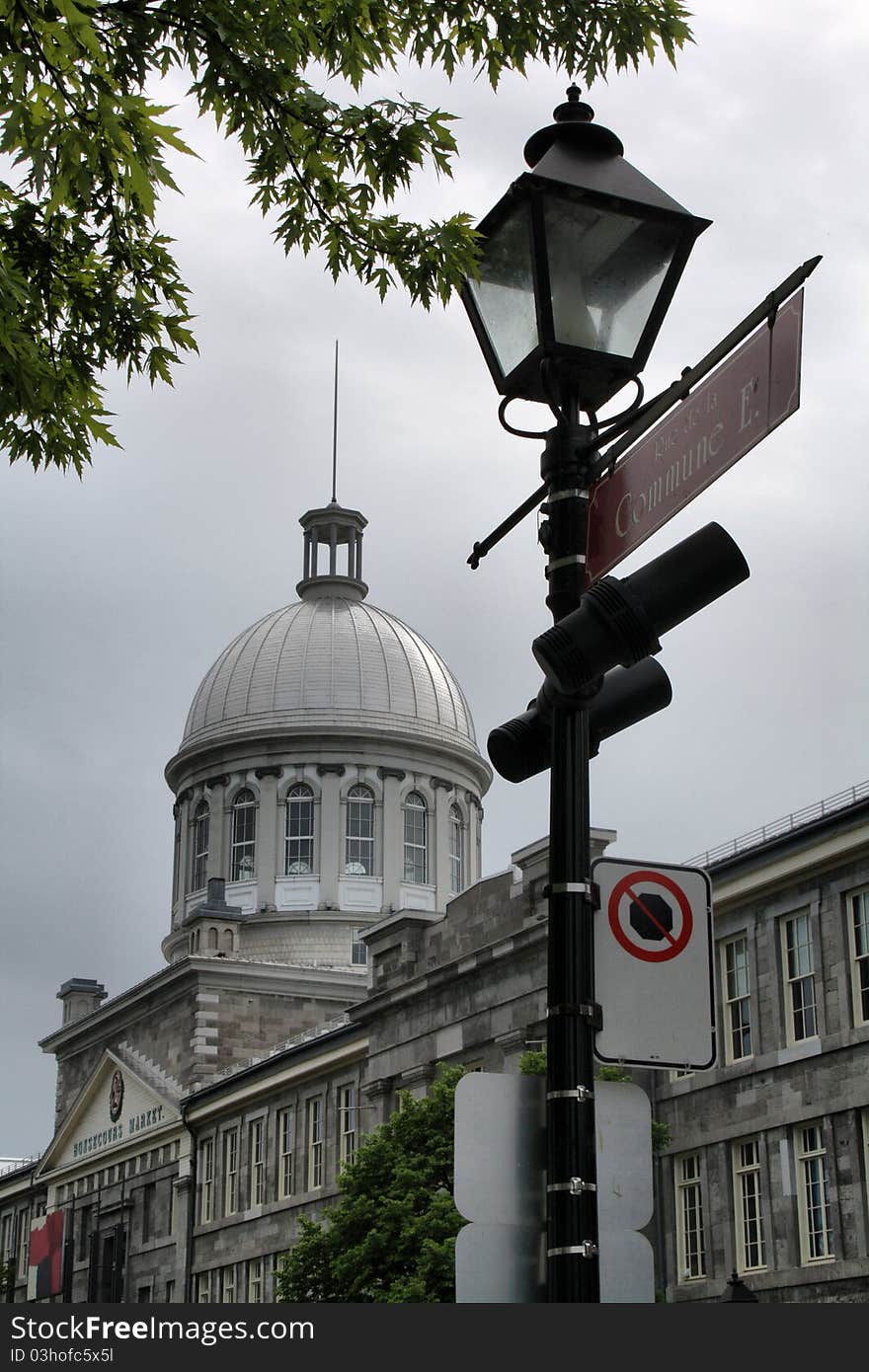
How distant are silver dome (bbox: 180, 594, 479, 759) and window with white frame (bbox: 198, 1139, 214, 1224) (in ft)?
69.6

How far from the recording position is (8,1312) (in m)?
8.90

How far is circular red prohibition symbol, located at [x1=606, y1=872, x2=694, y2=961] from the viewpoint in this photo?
23.9 ft

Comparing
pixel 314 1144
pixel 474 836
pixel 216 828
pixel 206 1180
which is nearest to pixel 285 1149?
pixel 314 1144

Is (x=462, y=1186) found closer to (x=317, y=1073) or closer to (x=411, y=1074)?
(x=411, y=1074)

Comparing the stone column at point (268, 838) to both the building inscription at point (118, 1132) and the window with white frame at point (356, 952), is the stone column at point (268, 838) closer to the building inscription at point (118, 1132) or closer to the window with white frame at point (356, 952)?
the window with white frame at point (356, 952)

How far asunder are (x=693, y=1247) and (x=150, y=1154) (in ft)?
112

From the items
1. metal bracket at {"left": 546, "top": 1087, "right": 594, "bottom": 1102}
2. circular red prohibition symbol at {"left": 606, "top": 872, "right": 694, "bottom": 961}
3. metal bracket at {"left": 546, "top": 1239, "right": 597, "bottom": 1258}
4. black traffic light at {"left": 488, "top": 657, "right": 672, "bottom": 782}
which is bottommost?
metal bracket at {"left": 546, "top": 1239, "right": 597, "bottom": 1258}

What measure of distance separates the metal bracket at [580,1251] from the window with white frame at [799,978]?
99.7 feet

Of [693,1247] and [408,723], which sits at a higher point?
[408,723]

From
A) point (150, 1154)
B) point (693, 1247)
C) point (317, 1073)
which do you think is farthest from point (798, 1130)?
point (150, 1154)

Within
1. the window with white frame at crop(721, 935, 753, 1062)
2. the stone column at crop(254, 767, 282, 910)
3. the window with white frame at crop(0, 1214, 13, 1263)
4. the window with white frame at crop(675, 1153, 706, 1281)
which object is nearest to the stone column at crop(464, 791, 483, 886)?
the stone column at crop(254, 767, 282, 910)

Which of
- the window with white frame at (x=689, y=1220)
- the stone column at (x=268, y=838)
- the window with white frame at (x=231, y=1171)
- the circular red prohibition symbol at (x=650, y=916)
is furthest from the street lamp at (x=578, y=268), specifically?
the stone column at (x=268, y=838)

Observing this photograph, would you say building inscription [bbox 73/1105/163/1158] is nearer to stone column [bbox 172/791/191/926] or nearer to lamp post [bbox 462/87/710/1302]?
stone column [bbox 172/791/191/926]

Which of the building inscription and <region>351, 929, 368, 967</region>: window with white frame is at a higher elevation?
<region>351, 929, 368, 967</region>: window with white frame
